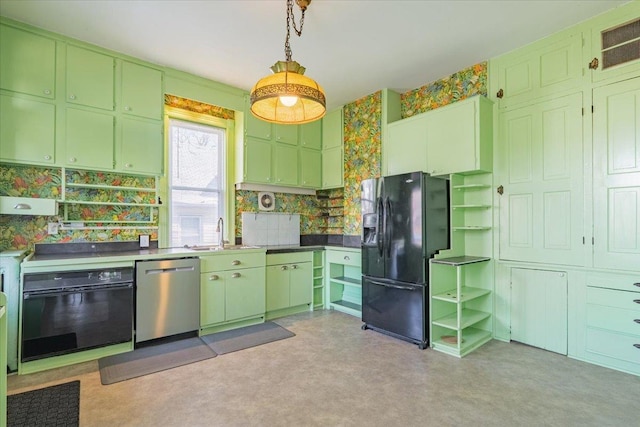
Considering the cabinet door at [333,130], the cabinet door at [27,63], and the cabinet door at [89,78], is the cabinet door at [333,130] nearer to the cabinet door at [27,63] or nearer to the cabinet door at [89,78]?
the cabinet door at [89,78]

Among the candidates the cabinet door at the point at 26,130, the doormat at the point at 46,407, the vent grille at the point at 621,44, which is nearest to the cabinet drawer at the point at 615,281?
the vent grille at the point at 621,44

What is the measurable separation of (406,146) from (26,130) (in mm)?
3742

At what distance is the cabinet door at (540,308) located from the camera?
2.98 meters

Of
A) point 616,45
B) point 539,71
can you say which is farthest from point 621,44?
point 539,71

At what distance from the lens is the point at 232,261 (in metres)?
3.63

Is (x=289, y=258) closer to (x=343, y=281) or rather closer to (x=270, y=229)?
(x=270, y=229)

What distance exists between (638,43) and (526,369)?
2.74m

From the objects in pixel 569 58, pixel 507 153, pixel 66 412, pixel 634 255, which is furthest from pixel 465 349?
pixel 66 412

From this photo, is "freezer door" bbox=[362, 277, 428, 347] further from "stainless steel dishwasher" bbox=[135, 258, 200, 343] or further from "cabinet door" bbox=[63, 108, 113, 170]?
"cabinet door" bbox=[63, 108, 113, 170]

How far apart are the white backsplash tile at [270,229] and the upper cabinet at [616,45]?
368 cm

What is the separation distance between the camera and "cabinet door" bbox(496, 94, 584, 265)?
2920 mm

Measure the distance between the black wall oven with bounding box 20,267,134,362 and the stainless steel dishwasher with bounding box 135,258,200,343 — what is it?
0.09 meters

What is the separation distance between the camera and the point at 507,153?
11.0ft

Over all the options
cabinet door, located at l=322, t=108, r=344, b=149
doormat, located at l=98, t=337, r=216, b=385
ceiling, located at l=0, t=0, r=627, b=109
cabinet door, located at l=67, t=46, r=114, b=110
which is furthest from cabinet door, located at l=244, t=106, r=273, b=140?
doormat, located at l=98, t=337, r=216, b=385
